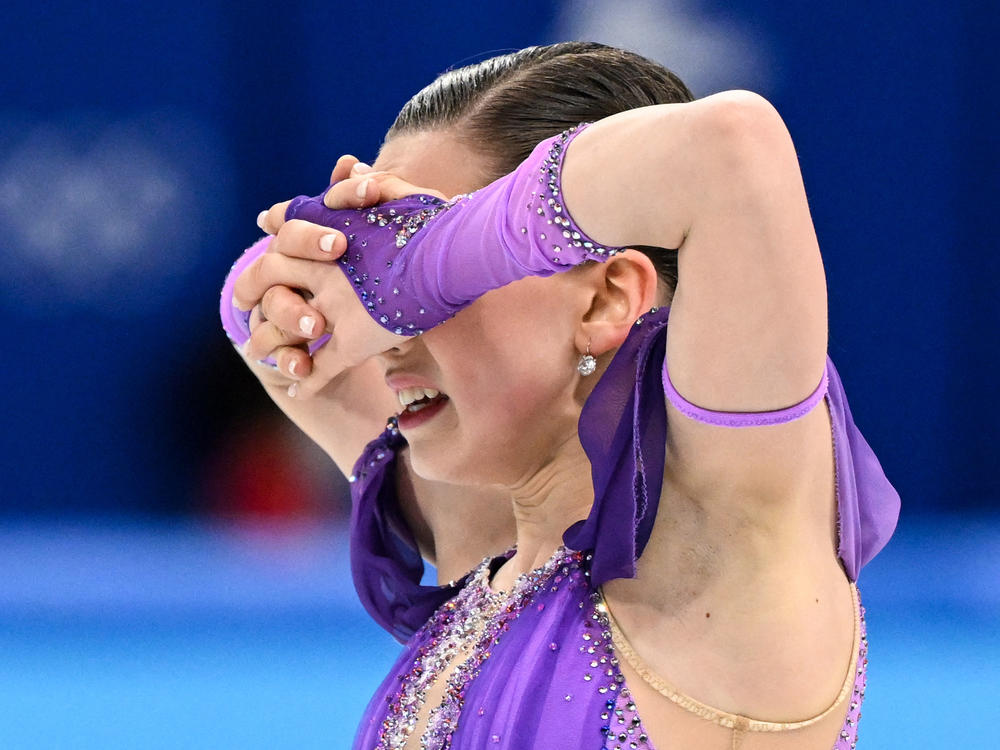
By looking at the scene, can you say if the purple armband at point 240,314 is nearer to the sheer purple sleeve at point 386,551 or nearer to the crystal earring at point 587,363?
the sheer purple sleeve at point 386,551

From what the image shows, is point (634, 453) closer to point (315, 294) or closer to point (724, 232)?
point (724, 232)

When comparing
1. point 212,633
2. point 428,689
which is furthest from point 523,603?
point 212,633

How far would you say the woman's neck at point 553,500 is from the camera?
1.17 m

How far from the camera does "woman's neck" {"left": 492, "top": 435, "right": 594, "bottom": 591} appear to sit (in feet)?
3.84

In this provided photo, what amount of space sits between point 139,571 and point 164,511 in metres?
0.21

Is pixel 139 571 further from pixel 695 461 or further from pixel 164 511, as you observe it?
pixel 695 461

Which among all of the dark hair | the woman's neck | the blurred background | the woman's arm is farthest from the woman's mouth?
the blurred background

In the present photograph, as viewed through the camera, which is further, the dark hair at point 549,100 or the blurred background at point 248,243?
the blurred background at point 248,243

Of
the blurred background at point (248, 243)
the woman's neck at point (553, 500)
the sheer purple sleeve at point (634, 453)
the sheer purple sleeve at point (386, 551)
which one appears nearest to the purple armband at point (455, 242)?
the sheer purple sleeve at point (634, 453)

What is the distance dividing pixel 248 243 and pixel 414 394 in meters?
2.77

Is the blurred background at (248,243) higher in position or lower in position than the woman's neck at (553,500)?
higher

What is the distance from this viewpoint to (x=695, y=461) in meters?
0.86

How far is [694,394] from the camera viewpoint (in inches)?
31.6

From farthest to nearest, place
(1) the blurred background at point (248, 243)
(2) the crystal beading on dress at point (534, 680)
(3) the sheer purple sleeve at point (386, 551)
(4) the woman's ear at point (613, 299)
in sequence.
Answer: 1. (1) the blurred background at point (248, 243)
2. (3) the sheer purple sleeve at point (386, 551)
3. (4) the woman's ear at point (613, 299)
4. (2) the crystal beading on dress at point (534, 680)
